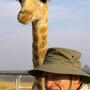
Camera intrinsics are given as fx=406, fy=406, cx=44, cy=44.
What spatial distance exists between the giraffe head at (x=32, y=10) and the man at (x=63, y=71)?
1.65 metres

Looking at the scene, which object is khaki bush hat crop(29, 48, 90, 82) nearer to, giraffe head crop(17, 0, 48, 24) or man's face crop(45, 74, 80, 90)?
man's face crop(45, 74, 80, 90)

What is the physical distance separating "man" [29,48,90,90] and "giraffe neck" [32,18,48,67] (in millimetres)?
2179

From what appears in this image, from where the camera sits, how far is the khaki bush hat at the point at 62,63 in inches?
89.6

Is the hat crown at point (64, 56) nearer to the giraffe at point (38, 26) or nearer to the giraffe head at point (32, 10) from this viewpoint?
the giraffe head at point (32, 10)

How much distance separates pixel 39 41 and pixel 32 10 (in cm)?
46

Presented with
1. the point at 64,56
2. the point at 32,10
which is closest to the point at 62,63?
the point at 64,56

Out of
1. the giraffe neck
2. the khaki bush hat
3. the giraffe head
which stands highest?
the khaki bush hat

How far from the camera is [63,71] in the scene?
2273mm

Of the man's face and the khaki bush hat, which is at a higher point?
the khaki bush hat

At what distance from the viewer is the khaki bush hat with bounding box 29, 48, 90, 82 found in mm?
2275

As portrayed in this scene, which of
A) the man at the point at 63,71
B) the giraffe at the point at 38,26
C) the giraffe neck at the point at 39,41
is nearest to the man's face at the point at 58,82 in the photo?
the man at the point at 63,71

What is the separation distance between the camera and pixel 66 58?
2.32 metres

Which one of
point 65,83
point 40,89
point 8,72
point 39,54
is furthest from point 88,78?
point 8,72

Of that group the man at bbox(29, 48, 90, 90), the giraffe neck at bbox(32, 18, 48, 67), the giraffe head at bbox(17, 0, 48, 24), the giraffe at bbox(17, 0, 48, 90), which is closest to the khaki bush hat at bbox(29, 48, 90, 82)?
the man at bbox(29, 48, 90, 90)
